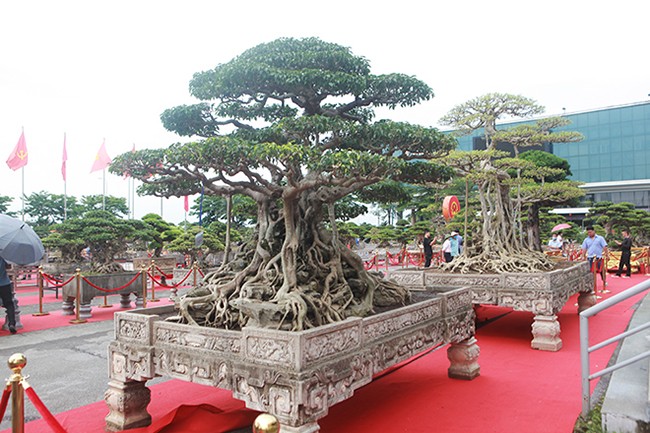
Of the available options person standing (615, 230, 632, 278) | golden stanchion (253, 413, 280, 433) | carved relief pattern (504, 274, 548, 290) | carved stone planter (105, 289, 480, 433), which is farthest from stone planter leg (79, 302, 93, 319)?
person standing (615, 230, 632, 278)

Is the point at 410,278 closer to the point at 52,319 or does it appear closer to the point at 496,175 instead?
the point at 496,175

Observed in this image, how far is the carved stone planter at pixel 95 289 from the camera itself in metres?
9.27

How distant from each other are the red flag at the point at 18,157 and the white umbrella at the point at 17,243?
1514 cm

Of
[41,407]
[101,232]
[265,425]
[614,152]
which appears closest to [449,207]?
[101,232]

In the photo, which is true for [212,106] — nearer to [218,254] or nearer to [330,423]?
[330,423]

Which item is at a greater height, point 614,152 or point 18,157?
Result: point 614,152

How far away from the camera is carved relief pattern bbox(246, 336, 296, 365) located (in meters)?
3.02

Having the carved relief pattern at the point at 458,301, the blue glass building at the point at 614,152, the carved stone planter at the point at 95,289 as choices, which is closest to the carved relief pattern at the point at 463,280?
the carved relief pattern at the point at 458,301

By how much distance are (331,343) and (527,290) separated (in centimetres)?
439

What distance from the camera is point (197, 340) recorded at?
356 cm

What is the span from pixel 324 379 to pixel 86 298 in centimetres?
780

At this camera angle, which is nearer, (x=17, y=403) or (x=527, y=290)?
(x=17, y=403)

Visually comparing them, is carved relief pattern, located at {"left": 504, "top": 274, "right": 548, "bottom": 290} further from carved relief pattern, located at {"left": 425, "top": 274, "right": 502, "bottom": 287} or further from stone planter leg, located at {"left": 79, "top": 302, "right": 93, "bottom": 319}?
stone planter leg, located at {"left": 79, "top": 302, "right": 93, "bottom": 319}

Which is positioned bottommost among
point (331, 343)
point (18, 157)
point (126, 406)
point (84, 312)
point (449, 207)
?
point (84, 312)
